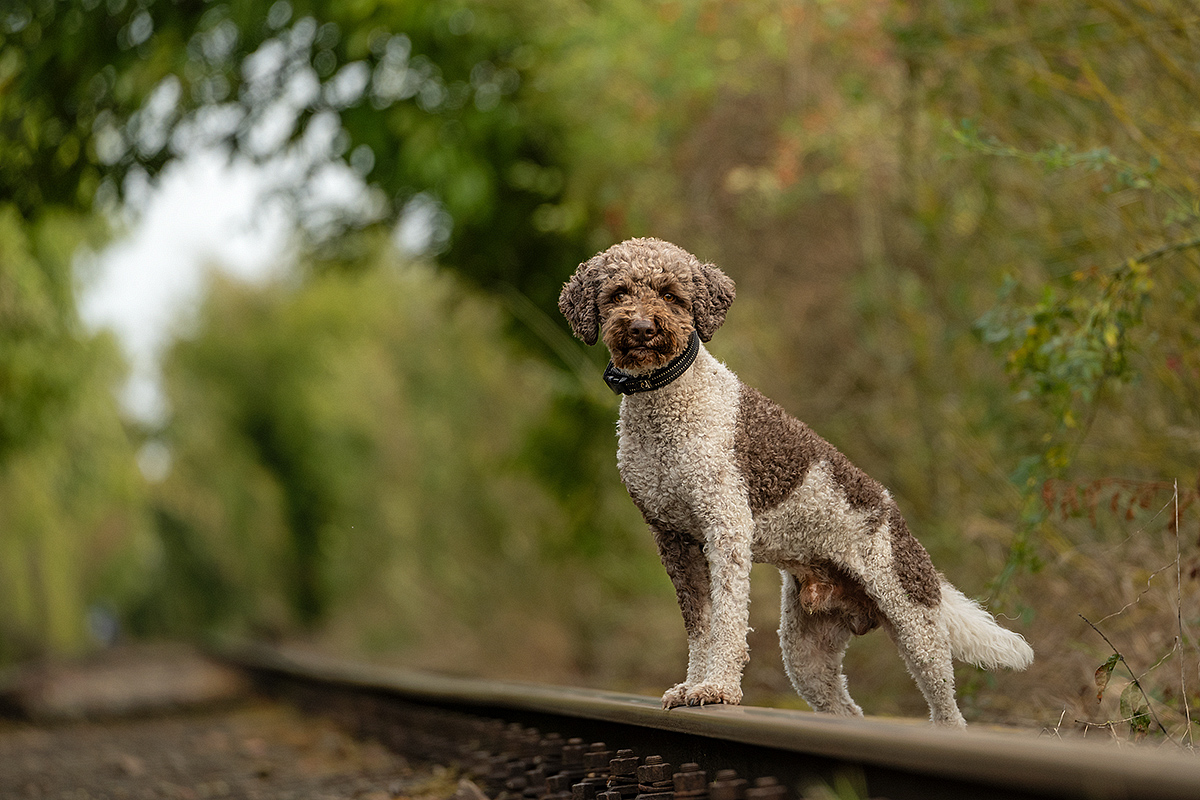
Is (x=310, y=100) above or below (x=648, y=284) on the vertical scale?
above

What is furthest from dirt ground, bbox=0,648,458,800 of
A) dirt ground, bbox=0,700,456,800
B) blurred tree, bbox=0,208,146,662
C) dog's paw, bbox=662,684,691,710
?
blurred tree, bbox=0,208,146,662

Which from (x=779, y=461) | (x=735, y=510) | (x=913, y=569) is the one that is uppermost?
(x=779, y=461)

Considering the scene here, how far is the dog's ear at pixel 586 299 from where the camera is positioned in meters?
3.51

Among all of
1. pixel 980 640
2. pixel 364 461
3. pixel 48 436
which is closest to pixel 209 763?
pixel 980 640

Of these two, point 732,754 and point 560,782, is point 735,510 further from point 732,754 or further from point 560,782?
point 560,782

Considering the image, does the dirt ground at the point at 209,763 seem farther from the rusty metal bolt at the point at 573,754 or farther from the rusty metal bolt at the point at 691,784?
the rusty metal bolt at the point at 691,784

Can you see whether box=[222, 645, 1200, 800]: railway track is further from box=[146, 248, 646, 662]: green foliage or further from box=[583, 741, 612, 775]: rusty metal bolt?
box=[146, 248, 646, 662]: green foliage

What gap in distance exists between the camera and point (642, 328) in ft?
10.9

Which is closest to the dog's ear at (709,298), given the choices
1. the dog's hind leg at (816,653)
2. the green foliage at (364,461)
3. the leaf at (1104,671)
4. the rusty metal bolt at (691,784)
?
the dog's hind leg at (816,653)

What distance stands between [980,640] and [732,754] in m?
0.86

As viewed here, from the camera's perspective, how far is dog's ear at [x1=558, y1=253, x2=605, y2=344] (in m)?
3.51

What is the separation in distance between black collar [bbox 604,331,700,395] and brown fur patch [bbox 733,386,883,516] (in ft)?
0.77

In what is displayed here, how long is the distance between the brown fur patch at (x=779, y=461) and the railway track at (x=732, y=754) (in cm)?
64

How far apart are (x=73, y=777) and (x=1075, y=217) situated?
732cm
